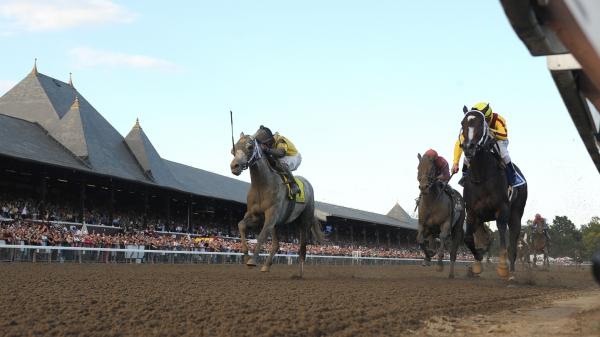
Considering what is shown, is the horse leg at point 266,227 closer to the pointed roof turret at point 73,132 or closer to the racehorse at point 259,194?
the racehorse at point 259,194

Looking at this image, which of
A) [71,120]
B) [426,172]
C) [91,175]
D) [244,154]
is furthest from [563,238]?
[244,154]

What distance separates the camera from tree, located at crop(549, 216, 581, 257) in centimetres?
9954

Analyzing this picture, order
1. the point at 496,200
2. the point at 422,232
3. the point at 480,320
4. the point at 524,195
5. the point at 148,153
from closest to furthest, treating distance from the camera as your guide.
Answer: the point at 480,320
the point at 496,200
the point at 524,195
the point at 422,232
the point at 148,153

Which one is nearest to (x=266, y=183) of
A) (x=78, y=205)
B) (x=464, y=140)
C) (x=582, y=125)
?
(x=464, y=140)

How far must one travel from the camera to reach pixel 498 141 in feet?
33.4

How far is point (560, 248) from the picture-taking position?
10306cm

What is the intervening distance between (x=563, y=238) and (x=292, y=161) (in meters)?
103

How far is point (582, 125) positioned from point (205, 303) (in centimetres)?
354

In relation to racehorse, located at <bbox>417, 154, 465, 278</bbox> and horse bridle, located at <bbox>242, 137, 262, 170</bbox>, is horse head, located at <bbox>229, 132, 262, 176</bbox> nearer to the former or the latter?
horse bridle, located at <bbox>242, 137, 262, 170</bbox>

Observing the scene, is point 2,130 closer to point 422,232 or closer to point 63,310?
point 422,232

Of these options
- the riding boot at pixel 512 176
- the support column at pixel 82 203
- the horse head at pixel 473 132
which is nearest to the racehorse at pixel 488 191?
the horse head at pixel 473 132

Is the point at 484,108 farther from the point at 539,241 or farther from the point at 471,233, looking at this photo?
the point at 539,241

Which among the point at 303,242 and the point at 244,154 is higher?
the point at 244,154

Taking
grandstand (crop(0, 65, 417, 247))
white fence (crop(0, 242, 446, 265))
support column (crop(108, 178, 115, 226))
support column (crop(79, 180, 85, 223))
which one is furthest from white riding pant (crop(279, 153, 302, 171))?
support column (crop(108, 178, 115, 226))
